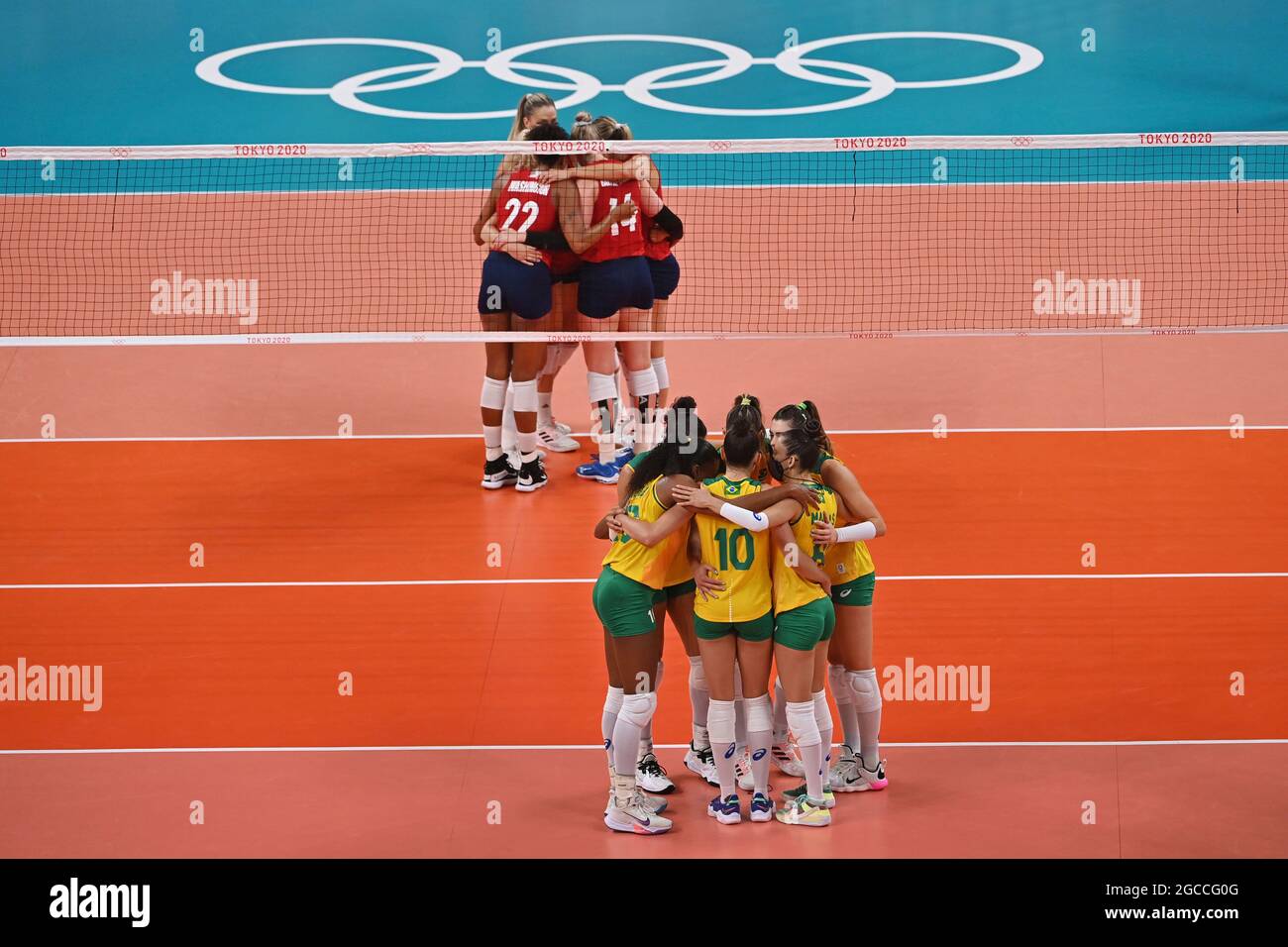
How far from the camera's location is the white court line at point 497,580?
35.3 feet

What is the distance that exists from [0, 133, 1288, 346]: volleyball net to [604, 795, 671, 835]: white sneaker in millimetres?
5357

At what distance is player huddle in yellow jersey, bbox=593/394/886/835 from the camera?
25.2 feet

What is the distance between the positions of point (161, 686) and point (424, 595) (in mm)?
1931

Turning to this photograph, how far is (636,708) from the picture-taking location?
773 cm

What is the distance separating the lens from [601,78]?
63.8 feet

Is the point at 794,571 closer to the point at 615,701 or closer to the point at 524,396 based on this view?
the point at 615,701

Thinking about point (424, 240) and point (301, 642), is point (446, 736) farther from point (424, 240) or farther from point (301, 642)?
point (424, 240)

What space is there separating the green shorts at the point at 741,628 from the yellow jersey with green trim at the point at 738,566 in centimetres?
3

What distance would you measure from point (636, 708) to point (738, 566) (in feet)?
2.95

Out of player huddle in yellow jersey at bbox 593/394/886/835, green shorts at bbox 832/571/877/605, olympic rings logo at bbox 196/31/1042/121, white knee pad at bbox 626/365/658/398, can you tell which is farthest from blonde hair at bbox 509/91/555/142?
olympic rings logo at bbox 196/31/1042/121

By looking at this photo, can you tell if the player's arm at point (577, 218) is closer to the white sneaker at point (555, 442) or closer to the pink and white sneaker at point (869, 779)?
the white sneaker at point (555, 442)

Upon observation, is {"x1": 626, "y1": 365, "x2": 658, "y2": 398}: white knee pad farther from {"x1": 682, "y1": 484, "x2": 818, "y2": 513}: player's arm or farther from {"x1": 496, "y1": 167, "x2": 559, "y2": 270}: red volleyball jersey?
{"x1": 682, "y1": 484, "x2": 818, "y2": 513}: player's arm

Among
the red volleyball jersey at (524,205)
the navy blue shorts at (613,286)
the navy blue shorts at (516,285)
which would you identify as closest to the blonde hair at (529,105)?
the red volleyball jersey at (524,205)

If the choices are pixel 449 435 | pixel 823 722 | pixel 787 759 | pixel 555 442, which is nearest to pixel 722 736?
pixel 823 722
